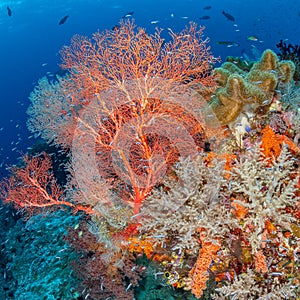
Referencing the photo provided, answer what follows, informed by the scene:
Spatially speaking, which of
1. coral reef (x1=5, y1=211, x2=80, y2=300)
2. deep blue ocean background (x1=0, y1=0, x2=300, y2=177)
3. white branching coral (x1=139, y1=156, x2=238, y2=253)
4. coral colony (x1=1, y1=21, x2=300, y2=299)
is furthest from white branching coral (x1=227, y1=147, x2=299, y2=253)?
deep blue ocean background (x1=0, y1=0, x2=300, y2=177)

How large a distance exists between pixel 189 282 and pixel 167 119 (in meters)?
2.78

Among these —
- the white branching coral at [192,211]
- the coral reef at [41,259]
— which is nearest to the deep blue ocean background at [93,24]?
the coral reef at [41,259]

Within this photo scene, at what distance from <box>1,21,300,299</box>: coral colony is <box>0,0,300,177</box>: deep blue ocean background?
34824mm

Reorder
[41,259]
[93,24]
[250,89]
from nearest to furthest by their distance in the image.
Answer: [250,89], [41,259], [93,24]

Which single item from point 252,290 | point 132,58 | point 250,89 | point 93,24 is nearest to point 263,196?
point 252,290

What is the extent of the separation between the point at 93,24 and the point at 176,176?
1724 inches

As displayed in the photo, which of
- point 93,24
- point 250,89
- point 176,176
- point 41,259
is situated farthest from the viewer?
point 93,24

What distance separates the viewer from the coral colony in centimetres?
371

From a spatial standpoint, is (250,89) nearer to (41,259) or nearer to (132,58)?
(132,58)

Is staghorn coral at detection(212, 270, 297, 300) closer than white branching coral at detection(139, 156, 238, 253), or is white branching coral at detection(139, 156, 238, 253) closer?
staghorn coral at detection(212, 270, 297, 300)

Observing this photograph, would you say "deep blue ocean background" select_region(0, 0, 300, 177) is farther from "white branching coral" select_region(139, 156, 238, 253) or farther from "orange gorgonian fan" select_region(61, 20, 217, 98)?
"white branching coral" select_region(139, 156, 238, 253)

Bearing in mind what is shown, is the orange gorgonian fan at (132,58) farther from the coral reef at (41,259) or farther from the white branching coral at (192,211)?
the coral reef at (41,259)

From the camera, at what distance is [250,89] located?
487cm

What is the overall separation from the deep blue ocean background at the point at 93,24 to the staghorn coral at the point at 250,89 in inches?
1353
